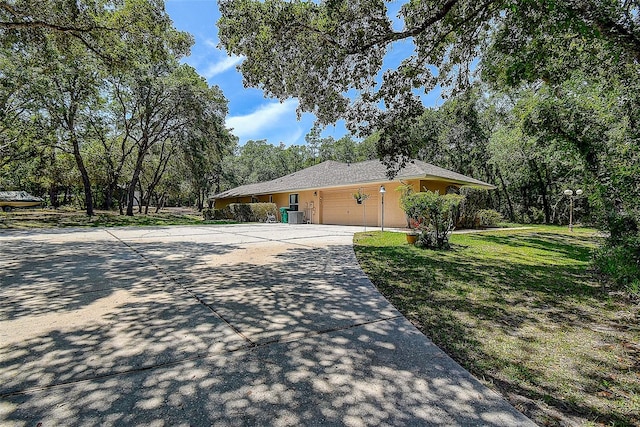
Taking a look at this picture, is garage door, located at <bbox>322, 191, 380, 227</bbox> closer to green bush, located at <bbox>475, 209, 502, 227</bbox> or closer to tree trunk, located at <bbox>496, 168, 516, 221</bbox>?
green bush, located at <bbox>475, 209, 502, 227</bbox>

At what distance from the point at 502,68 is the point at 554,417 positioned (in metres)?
7.87

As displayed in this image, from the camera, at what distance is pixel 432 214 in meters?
7.40

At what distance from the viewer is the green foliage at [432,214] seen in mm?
7176

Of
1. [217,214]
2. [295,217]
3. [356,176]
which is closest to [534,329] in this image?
[356,176]

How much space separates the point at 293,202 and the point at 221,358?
1926 centimetres

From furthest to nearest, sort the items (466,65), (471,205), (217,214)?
(217,214), (471,205), (466,65)

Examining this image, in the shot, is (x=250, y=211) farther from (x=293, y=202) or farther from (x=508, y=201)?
(x=508, y=201)

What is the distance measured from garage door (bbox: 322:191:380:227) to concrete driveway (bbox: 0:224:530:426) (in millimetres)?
12174

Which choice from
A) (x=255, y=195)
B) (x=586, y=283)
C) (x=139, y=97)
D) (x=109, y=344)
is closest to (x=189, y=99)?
(x=139, y=97)

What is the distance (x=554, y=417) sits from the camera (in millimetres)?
1725

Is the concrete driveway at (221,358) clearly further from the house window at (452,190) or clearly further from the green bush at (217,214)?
the green bush at (217,214)

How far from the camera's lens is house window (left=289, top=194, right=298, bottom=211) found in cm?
2122

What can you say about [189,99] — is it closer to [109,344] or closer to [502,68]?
[502,68]

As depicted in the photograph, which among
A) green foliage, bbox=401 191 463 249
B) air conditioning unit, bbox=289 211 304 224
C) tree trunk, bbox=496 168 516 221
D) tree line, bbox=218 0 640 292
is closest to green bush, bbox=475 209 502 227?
tree line, bbox=218 0 640 292
